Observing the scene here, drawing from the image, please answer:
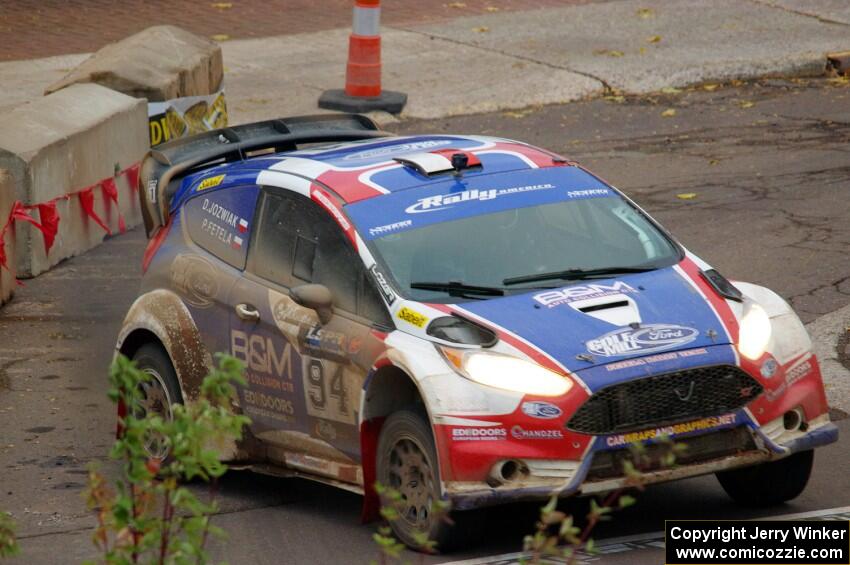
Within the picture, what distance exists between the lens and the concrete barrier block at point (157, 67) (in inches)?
558

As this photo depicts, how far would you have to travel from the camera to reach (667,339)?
21.4 ft

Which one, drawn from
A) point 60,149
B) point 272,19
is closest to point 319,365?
point 60,149

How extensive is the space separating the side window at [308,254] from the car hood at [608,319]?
57 centimetres

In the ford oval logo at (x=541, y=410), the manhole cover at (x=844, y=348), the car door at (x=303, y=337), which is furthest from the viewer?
the manhole cover at (x=844, y=348)

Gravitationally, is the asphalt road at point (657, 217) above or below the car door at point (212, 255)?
below

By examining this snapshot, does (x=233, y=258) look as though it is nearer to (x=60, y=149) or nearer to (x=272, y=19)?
(x=60, y=149)

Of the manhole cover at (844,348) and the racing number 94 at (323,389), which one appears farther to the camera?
the manhole cover at (844,348)

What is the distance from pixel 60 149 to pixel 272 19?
28.5 ft

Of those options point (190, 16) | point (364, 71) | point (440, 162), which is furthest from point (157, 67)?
point (440, 162)

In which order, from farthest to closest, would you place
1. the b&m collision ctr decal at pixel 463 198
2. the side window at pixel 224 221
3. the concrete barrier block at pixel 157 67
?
the concrete barrier block at pixel 157 67
the side window at pixel 224 221
the b&m collision ctr decal at pixel 463 198

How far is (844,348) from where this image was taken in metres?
9.62

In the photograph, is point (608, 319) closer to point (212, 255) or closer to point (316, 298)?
point (316, 298)

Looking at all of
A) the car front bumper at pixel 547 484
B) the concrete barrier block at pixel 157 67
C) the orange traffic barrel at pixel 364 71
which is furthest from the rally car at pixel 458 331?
the orange traffic barrel at pixel 364 71

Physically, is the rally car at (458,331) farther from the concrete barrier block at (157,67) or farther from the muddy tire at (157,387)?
the concrete barrier block at (157,67)
